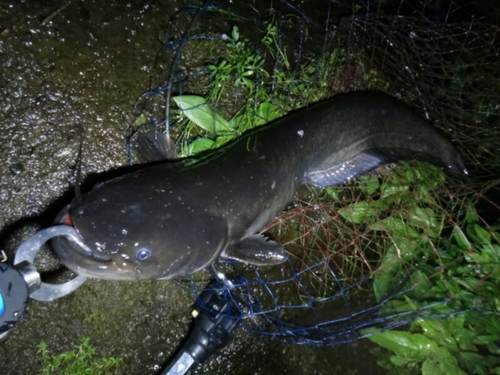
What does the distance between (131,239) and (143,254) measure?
102 millimetres

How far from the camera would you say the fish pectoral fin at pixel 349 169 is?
3.34 m

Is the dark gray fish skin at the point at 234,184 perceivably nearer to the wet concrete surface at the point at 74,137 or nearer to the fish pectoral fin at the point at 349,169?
the fish pectoral fin at the point at 349,169

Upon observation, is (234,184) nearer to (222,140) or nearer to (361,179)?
(222,140)

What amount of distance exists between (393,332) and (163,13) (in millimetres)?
2986

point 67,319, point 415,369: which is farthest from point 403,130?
point 67,319

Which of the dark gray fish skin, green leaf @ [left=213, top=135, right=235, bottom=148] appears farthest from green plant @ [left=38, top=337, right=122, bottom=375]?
green leaf @ [left=213, top=135, right=235, bottom=148]

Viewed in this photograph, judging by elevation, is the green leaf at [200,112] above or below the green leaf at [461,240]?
above

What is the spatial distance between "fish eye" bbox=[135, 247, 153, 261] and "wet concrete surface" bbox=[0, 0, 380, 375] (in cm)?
95

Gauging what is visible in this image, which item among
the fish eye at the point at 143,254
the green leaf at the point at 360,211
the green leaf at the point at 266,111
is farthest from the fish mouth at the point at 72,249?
the green leaf at the point at 360,211

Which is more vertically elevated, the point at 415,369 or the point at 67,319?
the point at 67,319

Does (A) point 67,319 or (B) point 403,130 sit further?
(B) point 403,130

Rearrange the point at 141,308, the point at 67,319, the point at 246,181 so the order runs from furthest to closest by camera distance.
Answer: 1. the point at 141,308
2. the point at 67,319
3. the point at 246,181

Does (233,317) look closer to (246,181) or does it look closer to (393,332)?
(246,181)

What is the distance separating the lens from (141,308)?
3051 mm
